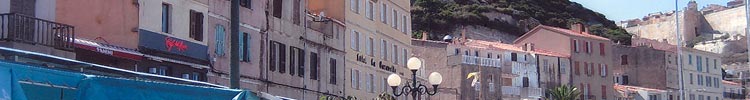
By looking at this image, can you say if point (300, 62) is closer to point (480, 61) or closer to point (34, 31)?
point (34, 31)

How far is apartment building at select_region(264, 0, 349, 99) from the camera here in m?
40.8

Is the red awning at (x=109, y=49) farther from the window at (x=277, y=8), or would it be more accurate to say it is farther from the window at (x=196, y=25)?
the window at (x=277, y=8)

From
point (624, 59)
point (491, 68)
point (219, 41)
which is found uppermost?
point (219, 41)

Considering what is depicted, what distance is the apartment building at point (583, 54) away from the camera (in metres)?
87.9

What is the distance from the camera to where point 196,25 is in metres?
34.6

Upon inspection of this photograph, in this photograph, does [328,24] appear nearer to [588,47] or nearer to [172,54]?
[172,54]

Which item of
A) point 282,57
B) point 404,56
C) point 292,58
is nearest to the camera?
point 282,57

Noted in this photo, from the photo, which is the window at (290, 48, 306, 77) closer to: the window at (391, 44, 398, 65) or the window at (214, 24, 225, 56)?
the window at (214, 24, 225, 56)

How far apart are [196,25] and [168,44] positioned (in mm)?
3109

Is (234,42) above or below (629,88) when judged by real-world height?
above

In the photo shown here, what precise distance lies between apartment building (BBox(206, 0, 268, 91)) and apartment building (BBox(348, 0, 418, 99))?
28.2 ft

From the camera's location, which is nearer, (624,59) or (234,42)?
(234,42)

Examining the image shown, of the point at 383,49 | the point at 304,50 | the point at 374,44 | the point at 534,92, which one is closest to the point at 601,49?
the point at 534,92

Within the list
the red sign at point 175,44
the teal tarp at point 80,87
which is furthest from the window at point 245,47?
the teal tarp at point 80,87
